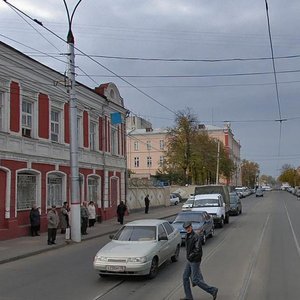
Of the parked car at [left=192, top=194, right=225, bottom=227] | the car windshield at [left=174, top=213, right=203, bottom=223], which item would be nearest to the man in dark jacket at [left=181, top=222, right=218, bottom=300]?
the car windshield at [left=174, top=213, right=203, bottom=223]

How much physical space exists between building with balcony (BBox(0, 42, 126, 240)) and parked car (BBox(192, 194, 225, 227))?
7942 mm

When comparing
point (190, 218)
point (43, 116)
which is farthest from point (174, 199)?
point (190, 218)

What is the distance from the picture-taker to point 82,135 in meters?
33.5

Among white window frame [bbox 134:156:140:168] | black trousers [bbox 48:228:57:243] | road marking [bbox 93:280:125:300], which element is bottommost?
road marking [bbox 93:280:125:300]

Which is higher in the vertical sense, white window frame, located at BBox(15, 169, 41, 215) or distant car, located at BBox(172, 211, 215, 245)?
white window frame, located at BBox(15, 169, 41, 215)

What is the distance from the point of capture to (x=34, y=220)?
24.8 meters

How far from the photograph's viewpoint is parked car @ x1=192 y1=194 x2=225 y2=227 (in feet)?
93.5

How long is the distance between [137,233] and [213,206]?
16193 millimetres

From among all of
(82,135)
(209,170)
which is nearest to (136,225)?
(82,135)

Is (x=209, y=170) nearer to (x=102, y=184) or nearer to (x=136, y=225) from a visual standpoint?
(x=102, y=184)

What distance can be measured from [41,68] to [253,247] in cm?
1491

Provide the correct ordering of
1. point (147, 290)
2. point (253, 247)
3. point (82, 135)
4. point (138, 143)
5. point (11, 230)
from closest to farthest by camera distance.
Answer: point (147, 290) < point (253, 247) < point (11, 230) < point (82, 135) < point (138, 143)

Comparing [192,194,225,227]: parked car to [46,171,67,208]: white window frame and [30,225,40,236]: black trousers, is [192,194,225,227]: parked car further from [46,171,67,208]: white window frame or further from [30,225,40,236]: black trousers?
[30,225,40,236]: black trousers

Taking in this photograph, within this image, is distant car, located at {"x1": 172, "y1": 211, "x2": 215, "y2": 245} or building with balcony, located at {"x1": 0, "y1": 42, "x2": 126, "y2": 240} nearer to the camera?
distant car, located at {"x1": 172, "y1": 211, "x2": 215, "y2": 245}
